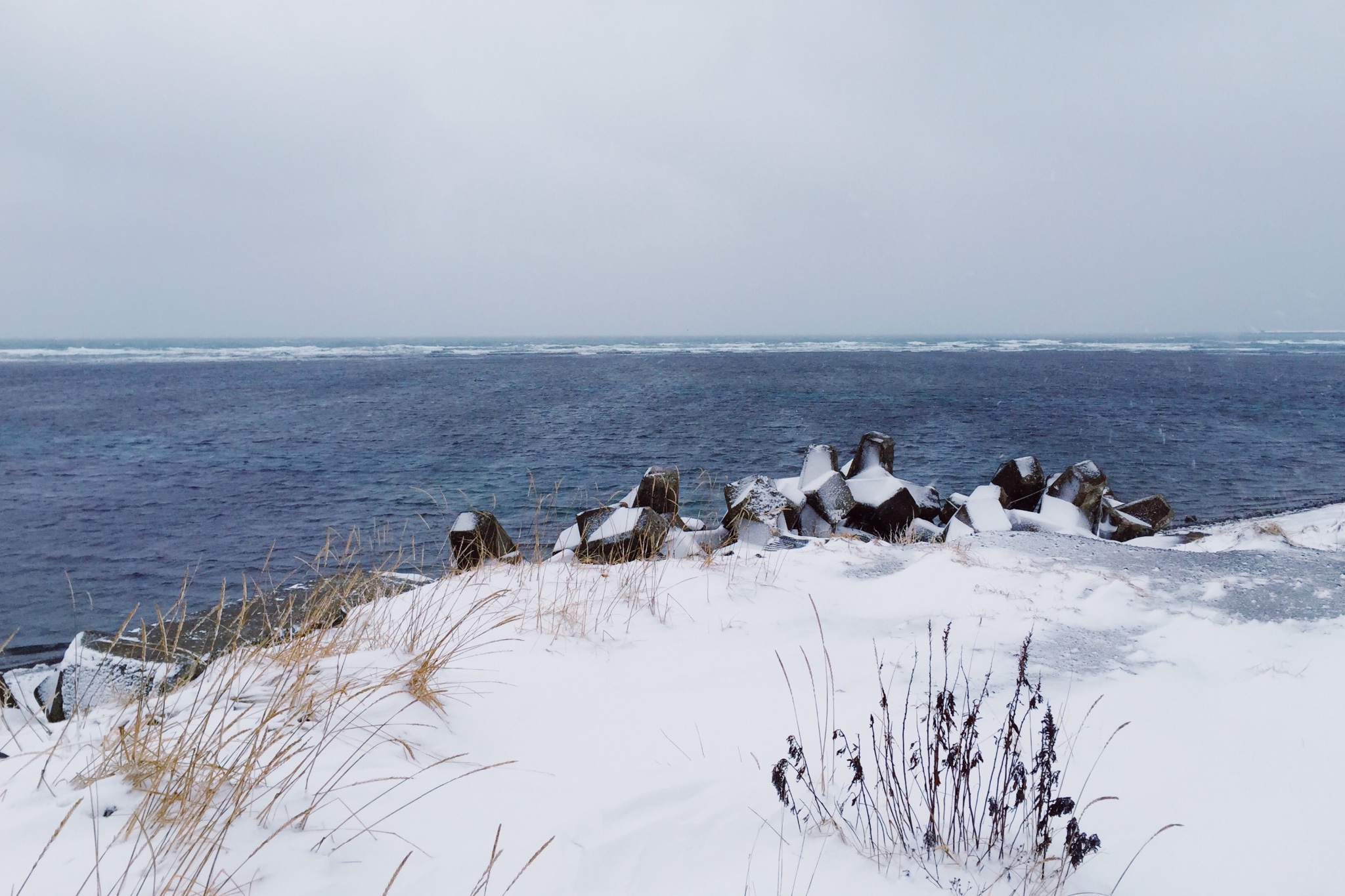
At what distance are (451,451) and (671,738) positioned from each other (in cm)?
1653

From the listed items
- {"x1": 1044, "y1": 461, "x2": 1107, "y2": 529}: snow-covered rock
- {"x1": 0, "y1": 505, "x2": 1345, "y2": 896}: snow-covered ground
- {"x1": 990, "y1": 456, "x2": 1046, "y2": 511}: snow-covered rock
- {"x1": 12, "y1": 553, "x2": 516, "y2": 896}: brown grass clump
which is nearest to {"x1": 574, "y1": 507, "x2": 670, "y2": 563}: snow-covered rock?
{"x1": 0, "y1": 505, "x2": 1345, "y2": 896}: snow-covered ground

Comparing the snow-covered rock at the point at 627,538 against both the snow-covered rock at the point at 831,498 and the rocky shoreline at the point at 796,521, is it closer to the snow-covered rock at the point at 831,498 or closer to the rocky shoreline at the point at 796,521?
the rocky shoreline at the point at 796,521

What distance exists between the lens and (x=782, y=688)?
333 cm

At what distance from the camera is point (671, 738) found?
2828 millimetres

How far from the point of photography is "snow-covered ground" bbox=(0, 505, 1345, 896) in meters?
1.94

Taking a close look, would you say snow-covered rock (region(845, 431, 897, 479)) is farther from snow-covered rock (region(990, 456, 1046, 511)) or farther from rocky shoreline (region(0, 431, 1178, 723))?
snow-covered rock (region(990, 456, 1046, 511))

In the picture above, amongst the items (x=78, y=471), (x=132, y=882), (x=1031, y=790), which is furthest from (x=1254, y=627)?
(x=78, y=471)

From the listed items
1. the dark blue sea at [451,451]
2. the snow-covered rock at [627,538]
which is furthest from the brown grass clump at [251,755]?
the snow-covered rock at [627,538]

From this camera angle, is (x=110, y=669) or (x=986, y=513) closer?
(x=110, y=669)

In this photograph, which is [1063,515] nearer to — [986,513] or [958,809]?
[986,513]

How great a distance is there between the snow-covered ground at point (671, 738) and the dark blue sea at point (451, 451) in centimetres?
217

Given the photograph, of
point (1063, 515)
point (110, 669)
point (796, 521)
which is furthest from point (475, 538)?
point (1063, 515)

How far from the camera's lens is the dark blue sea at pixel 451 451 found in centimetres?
1001

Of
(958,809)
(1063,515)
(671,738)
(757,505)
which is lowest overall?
(1063,515)
